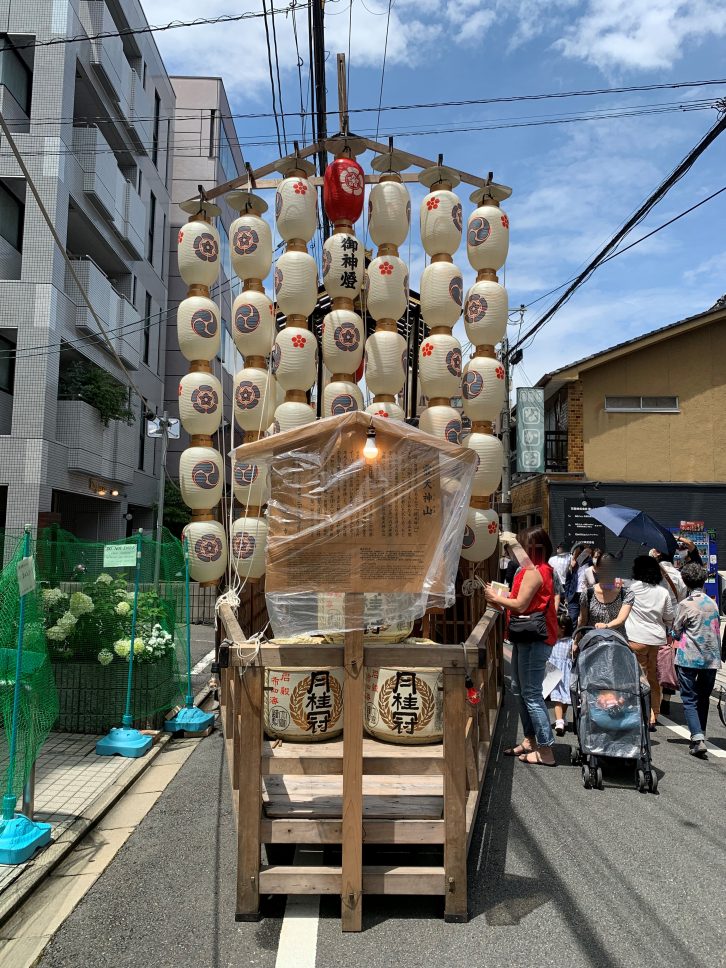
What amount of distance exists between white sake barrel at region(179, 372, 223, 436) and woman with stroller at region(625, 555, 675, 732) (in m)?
5.00

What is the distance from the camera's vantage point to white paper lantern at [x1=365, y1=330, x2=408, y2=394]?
794 centimetres

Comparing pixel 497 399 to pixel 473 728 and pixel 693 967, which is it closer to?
pixel 473 728

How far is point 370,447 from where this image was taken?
3777 mm

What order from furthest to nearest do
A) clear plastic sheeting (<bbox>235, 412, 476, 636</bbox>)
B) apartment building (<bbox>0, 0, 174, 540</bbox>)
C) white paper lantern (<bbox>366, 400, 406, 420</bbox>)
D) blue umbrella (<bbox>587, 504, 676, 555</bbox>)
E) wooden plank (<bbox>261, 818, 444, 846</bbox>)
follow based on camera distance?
apartment building (<bbox>0, 0, 174, 540</bbox>) < blue umbrella (<bbox>587, 504, 676, 555</bbox>) < white paper lantern (<bbox>366, 400, 406, 420</bbox>) < clear plastic sheeting (<bbox>235, 412, 476, 636</bbox>) < wooden plank (<bbox>261, 818, 444, 846</bbox>)

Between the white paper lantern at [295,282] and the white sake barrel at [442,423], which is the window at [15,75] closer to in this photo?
the white paper lantern at [295,282]

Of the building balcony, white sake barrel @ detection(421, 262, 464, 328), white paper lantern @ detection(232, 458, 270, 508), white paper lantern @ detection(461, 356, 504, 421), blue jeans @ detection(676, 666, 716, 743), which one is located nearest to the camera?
blue jeans @ detection(676, 666, 716, 743)

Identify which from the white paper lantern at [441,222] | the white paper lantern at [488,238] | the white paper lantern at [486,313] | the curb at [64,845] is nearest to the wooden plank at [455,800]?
the curb at [64,845]

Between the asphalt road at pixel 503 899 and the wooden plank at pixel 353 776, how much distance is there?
146 mm

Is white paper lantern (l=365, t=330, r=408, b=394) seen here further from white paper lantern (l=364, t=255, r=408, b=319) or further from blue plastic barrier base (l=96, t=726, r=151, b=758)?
blue plastic barrier base (l=96, t=726, r=151, b=758)

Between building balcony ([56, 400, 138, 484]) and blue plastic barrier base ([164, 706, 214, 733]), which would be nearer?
blue plastic barrier base ([164, 706, 214, 733])

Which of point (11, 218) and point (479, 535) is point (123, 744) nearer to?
point (479, 535)

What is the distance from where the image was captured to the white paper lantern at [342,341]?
780 cm

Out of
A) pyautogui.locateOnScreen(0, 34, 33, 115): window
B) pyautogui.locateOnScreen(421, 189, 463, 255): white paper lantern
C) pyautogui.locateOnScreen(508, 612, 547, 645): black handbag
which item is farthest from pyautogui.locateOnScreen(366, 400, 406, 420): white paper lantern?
pyautogui.locateOnScreen(0, 34, 33, 115): window

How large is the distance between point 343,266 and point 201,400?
231 centimetres
